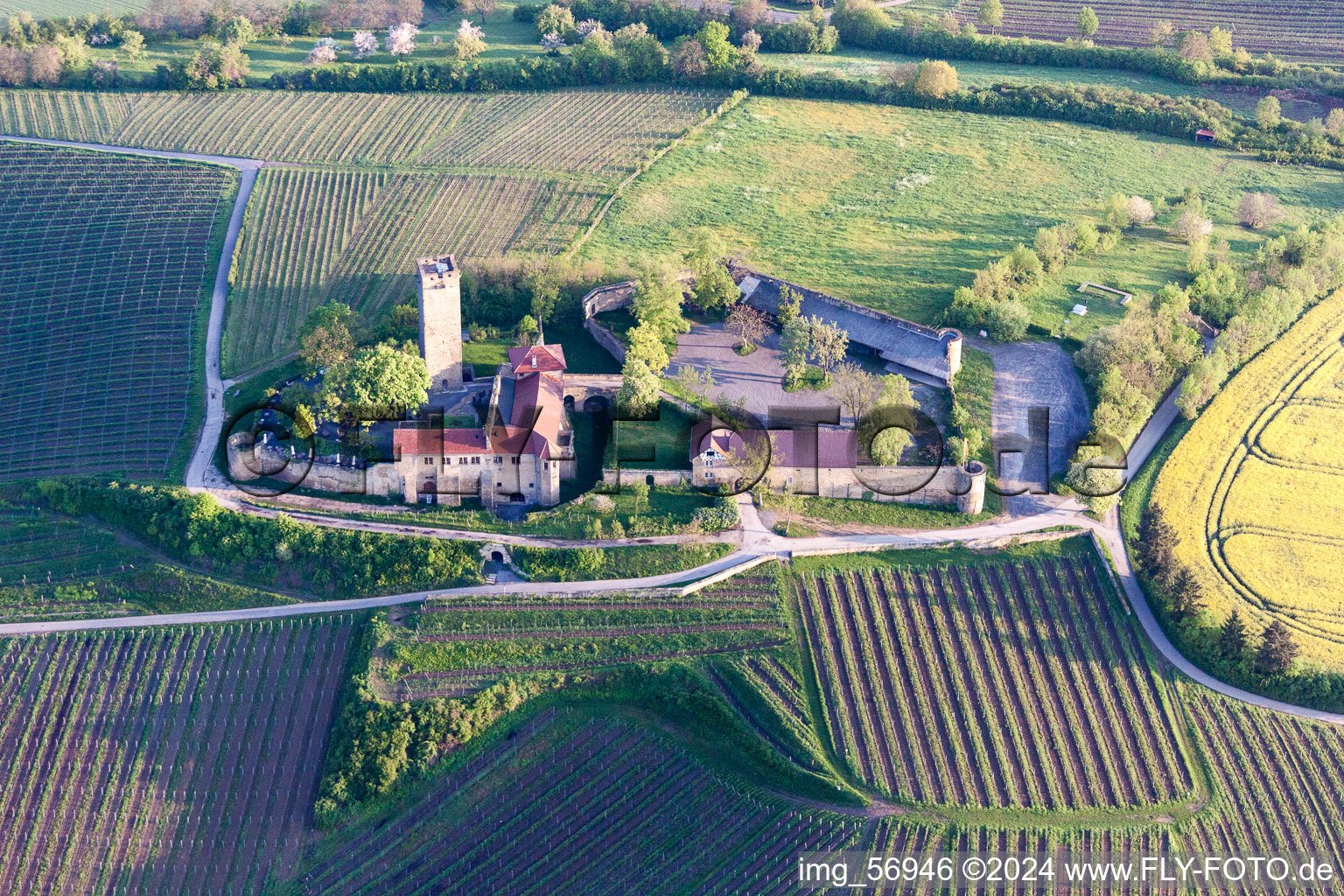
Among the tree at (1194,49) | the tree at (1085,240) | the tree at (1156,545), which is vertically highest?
the tree at (1194,49)

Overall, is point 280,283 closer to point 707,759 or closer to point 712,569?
point 712,569

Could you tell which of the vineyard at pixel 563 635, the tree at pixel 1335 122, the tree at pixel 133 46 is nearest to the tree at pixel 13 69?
the tree at pixel 133 46

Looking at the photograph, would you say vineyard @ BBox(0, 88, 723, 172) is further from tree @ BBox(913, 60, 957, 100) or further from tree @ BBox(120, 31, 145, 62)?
tree @ BBox(913, 60, 957, 100)

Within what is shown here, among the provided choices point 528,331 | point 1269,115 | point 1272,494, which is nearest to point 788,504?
point 528,331

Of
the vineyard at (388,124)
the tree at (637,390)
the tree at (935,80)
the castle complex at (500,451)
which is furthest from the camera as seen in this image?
the tree at (935,80)

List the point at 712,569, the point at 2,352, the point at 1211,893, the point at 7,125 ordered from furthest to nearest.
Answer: the point at 7,125 < the point at 2,352 < the point at 712,569 < the point at 1211,893

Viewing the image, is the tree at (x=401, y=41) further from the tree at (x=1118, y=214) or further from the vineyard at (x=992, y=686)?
the vineyard at (x=992, y=686)

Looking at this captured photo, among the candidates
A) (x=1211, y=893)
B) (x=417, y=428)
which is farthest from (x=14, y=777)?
(x=1211, y=893)

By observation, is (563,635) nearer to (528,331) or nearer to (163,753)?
(163,753)
